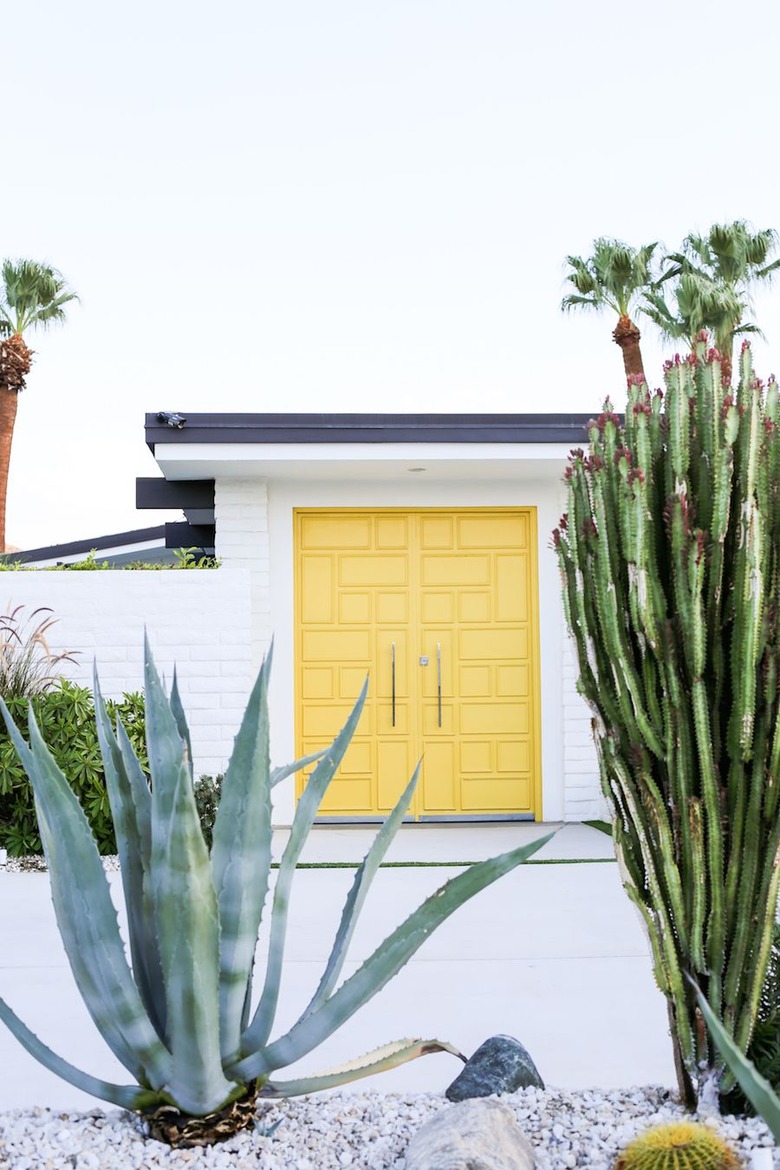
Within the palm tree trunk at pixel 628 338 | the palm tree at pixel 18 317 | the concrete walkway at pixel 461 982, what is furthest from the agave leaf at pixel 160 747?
the palm tree at pixel 18 317

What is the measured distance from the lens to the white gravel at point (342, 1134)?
6.84 feet

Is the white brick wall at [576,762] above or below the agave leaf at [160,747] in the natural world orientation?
below

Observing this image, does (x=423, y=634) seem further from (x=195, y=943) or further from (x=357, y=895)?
(x=195, y=943)

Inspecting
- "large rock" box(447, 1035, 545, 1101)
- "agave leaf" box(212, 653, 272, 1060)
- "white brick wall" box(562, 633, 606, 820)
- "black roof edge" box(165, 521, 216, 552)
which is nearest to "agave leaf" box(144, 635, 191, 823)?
"agave leaf" box(212, 653, 272, 1060)

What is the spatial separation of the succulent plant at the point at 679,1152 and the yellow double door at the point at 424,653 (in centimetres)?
716

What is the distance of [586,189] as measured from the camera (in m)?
16.1

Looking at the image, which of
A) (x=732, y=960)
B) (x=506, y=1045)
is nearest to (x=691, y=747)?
(x=732, y=960)

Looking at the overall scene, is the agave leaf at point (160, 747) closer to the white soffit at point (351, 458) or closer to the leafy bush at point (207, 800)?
the leafy bush at point (207, 800)

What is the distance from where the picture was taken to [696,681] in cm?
232

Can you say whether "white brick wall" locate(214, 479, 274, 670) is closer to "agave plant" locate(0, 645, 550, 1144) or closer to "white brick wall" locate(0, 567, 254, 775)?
"white brick wall" locate(0, 567, 254, 775)

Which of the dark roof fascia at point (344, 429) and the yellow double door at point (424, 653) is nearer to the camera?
the dark roof fascia at point (344, 429)

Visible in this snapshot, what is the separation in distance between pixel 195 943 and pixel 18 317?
58.4 ft

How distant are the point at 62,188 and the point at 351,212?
14.5 feet

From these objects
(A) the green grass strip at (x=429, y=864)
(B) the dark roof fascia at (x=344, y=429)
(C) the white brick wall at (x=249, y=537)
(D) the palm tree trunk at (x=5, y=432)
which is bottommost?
(A) the green grass strip at (x=429, y=864)
